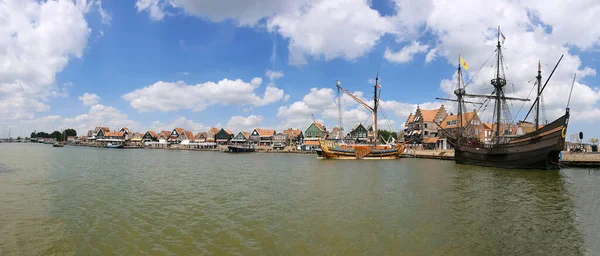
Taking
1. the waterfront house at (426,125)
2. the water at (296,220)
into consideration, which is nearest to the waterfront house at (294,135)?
the waterfront house at (426,125)

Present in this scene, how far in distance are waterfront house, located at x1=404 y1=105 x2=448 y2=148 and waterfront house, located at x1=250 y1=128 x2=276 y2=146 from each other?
73.6m

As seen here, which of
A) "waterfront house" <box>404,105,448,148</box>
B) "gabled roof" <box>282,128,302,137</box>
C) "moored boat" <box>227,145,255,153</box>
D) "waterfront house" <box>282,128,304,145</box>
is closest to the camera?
"waterfront house" <box>404,105,448,148</box>

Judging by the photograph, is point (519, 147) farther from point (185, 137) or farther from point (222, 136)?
point (185, 137)

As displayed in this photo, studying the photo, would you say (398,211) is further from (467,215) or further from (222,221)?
(222,221)

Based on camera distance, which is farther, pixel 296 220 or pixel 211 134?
pixel 211 134

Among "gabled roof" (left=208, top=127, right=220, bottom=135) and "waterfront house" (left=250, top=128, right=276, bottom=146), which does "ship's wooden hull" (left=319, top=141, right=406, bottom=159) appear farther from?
"gabled roof" (left=208, top=127, right=220, bottom=135)

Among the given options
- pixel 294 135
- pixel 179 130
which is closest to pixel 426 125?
pixel 294 135

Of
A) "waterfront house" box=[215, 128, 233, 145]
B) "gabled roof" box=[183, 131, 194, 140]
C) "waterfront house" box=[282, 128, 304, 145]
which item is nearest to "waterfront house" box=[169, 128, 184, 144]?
"gabled roof" box=[183, 131, 194, 140]

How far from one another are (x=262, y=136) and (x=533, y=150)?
126 metres

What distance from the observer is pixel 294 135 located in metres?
159

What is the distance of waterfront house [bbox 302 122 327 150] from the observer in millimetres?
137875

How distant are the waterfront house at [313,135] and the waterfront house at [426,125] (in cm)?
4444

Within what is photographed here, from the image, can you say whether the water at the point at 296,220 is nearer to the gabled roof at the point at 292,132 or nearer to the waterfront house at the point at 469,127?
the waterfront house at the point at 469,127

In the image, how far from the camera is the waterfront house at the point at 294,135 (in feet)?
512
